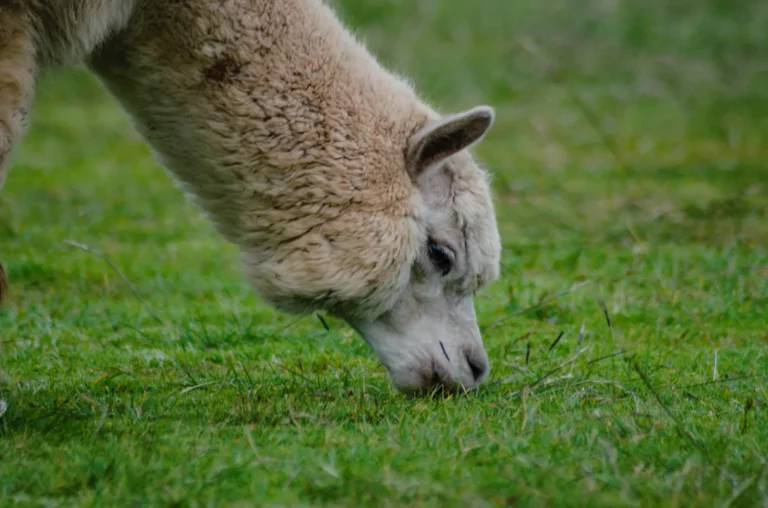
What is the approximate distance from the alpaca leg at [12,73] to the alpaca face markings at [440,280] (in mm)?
1486

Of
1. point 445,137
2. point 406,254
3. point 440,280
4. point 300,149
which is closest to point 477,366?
point 440,280

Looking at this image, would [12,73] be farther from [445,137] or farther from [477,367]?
[477,367]

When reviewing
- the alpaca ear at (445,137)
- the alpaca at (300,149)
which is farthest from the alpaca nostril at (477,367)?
the alpaca ear at (445,137)

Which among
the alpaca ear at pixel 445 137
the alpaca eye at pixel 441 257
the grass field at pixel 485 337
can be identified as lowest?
the grass field at pixel 485 337

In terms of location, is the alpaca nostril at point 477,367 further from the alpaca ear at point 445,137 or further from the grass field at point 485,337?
the alpaca ear at point 445,137

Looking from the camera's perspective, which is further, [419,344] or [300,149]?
[419,344]

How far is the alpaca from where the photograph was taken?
4.16 metres

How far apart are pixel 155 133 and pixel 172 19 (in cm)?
48

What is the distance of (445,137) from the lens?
4336 mm

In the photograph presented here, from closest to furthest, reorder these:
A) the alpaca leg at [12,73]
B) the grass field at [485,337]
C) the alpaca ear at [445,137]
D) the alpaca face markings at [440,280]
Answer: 1. the grass field at [485,337]
2. the alpaca leg at [12,73]
3. the alpaca ear at [445,137]
4. the alpaca face markings at [440,280]

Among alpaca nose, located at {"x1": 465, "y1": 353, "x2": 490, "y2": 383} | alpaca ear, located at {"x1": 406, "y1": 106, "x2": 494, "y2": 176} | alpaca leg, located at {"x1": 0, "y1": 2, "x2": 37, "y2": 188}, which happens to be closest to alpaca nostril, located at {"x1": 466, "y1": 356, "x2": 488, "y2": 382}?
alpaca nose, located at {"x1": 465, "y1": 353, "x2": 490, "y2": 383}

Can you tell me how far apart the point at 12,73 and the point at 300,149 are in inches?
41.3

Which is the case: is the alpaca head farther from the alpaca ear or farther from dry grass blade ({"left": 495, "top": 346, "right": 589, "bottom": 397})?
dry grass blade ({"left": 495, "top": 346, "right": 589, "bottom": 397})

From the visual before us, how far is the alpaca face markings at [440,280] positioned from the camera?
447cm
